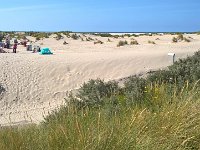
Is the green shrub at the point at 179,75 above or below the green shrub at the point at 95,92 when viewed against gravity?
above

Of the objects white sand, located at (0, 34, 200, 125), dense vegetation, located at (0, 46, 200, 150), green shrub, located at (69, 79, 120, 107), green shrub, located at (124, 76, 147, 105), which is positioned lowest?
white sand, located at (0, 34, 200, 125)

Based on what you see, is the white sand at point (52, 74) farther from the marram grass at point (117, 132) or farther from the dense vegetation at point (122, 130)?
the marram grass at point (117, 132)

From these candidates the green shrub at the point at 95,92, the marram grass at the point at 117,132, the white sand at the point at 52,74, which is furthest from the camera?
the white sand at the point at 52,74

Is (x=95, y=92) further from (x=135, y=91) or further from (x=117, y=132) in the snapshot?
(x=117, y=132)

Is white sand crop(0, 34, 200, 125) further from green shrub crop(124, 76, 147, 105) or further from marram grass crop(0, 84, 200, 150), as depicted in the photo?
marram grass crop(0, 84, 200, 150)

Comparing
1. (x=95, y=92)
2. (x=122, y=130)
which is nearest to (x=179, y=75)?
(x=95, y=92)

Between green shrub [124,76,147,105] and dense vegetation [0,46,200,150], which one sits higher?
dense vegetation [0,46,200,150]

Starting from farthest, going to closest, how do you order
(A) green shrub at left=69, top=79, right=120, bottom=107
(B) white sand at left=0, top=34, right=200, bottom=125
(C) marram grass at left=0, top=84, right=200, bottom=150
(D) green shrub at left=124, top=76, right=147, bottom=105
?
(B) white sand at left=0, top=34, right=200, bottom=125
(A) green shrub at left=69, top=79, right=120, bottom=107
(D) green shrub at left=124, top=76, right=147, bottom=105
(C) marram grass at left=0, top=84, right=200, bottom=150

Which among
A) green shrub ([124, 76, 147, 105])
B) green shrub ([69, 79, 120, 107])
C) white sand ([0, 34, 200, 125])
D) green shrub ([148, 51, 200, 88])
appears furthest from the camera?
white sand ([0, 34, 200, 125])

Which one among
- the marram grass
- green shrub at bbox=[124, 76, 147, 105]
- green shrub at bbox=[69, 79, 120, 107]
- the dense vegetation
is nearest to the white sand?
green shrub at bbox=[69, 79, 120, 107]

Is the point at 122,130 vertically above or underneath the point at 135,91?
above

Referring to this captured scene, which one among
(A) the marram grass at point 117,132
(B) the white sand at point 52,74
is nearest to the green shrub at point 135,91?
(A) the marram grass at point 117,132

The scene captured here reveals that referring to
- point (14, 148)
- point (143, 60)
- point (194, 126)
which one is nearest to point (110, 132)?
point (14, 148)

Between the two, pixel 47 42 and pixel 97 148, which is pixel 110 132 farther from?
pixel 47 42
